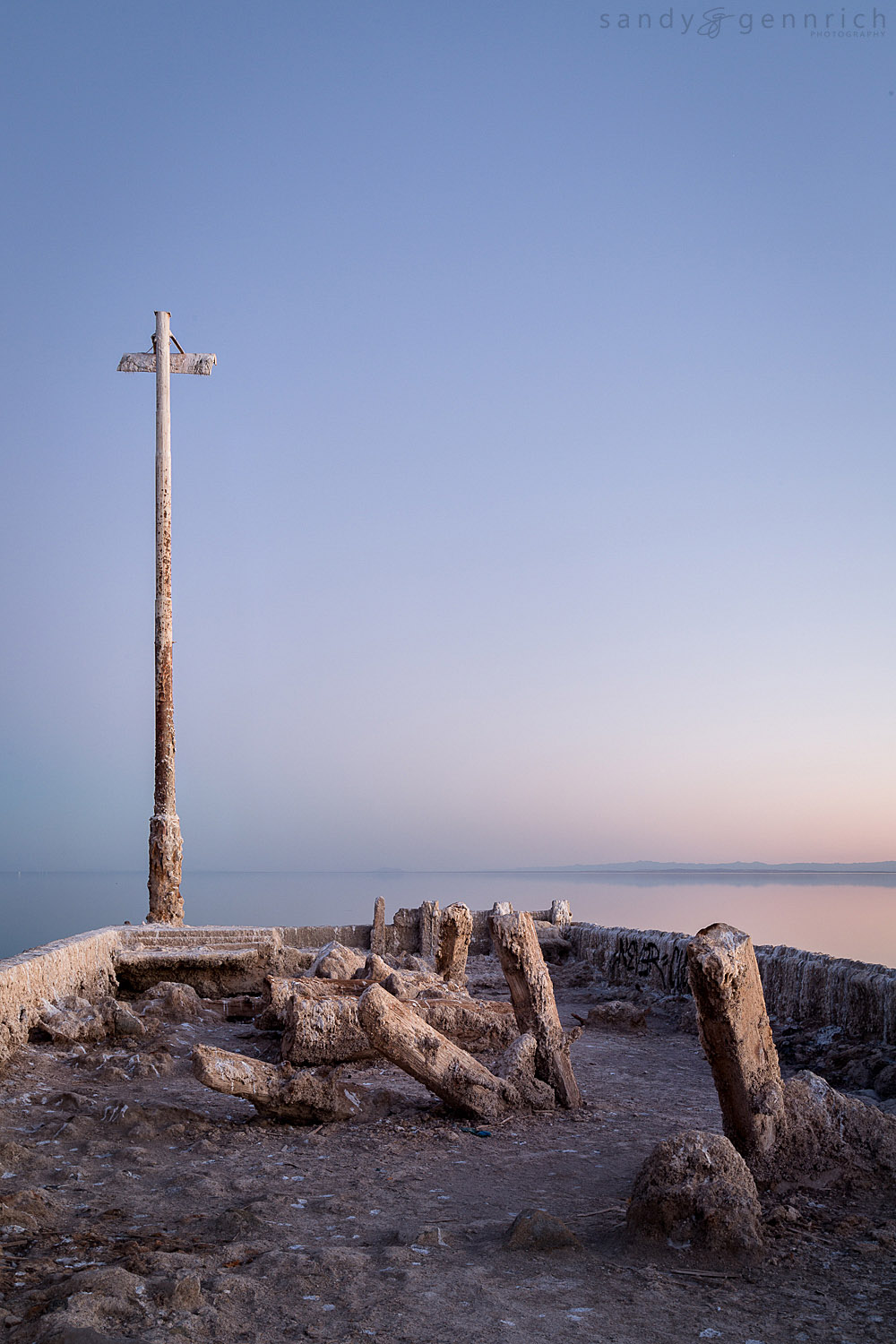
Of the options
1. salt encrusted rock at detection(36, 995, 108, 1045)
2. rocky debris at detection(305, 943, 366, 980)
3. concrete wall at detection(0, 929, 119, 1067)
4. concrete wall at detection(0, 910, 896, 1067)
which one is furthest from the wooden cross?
salt encrusted rock at detection(36, 995, 108, 1045)

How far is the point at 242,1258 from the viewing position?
3381 millimetres

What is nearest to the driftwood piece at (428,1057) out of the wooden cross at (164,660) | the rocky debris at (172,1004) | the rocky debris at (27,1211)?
the rocky debris at (27,1211)

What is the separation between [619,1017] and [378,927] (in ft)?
13.2

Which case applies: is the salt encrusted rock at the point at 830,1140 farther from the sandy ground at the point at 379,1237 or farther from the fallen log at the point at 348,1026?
the fallen log at the point at 348,1026

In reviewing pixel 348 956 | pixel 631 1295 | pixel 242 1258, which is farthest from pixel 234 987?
pixel 631 1295

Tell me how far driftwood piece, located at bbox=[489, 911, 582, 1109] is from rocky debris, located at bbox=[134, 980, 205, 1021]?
12.5ft

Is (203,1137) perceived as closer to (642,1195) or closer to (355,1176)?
(355,1176)

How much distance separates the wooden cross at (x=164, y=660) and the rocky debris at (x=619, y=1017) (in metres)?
6.61

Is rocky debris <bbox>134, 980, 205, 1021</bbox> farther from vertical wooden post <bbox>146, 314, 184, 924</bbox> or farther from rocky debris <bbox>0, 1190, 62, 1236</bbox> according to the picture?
rocky debris <bbox>0, 1190, 62, 1236</bbox>

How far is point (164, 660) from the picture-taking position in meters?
13.7

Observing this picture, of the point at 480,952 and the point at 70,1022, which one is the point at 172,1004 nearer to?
the point at 70,1022

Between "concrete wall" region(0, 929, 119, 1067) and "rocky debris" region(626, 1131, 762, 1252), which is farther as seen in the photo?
"concrete wall" region(0, 929, 119, 1067)

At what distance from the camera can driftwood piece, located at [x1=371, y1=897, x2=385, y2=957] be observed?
11.7m

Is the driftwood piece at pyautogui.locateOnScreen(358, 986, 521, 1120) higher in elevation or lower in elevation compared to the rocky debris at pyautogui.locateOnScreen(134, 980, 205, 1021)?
higher
